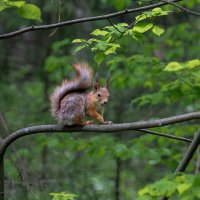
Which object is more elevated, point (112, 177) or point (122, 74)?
point (122, 74)

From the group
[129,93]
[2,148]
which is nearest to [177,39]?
[129,93]

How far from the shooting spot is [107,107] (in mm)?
8875

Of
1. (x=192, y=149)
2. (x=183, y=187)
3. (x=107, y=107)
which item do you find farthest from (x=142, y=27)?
(x=107, y=107)

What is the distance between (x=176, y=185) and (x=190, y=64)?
3.22 ft

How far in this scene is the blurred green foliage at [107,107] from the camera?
19.8 ft

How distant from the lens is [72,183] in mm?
7305

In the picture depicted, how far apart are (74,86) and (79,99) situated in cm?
11

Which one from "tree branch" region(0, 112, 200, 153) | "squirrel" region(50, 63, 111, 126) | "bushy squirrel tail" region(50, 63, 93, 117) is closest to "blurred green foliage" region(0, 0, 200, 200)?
"squirrel" region(50, 63, 111, 126)

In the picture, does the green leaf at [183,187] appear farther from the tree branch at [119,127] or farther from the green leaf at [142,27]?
the green leaf at [142,27]

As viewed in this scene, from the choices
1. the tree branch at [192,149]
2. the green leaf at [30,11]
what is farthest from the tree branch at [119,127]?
the green leaf at [30,11]

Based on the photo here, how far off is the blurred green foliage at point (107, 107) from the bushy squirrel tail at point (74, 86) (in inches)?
36.3

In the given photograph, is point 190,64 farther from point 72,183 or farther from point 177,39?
point 177,39

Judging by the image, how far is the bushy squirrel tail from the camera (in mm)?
4258

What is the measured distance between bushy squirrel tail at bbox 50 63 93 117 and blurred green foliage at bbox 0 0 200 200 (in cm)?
92
